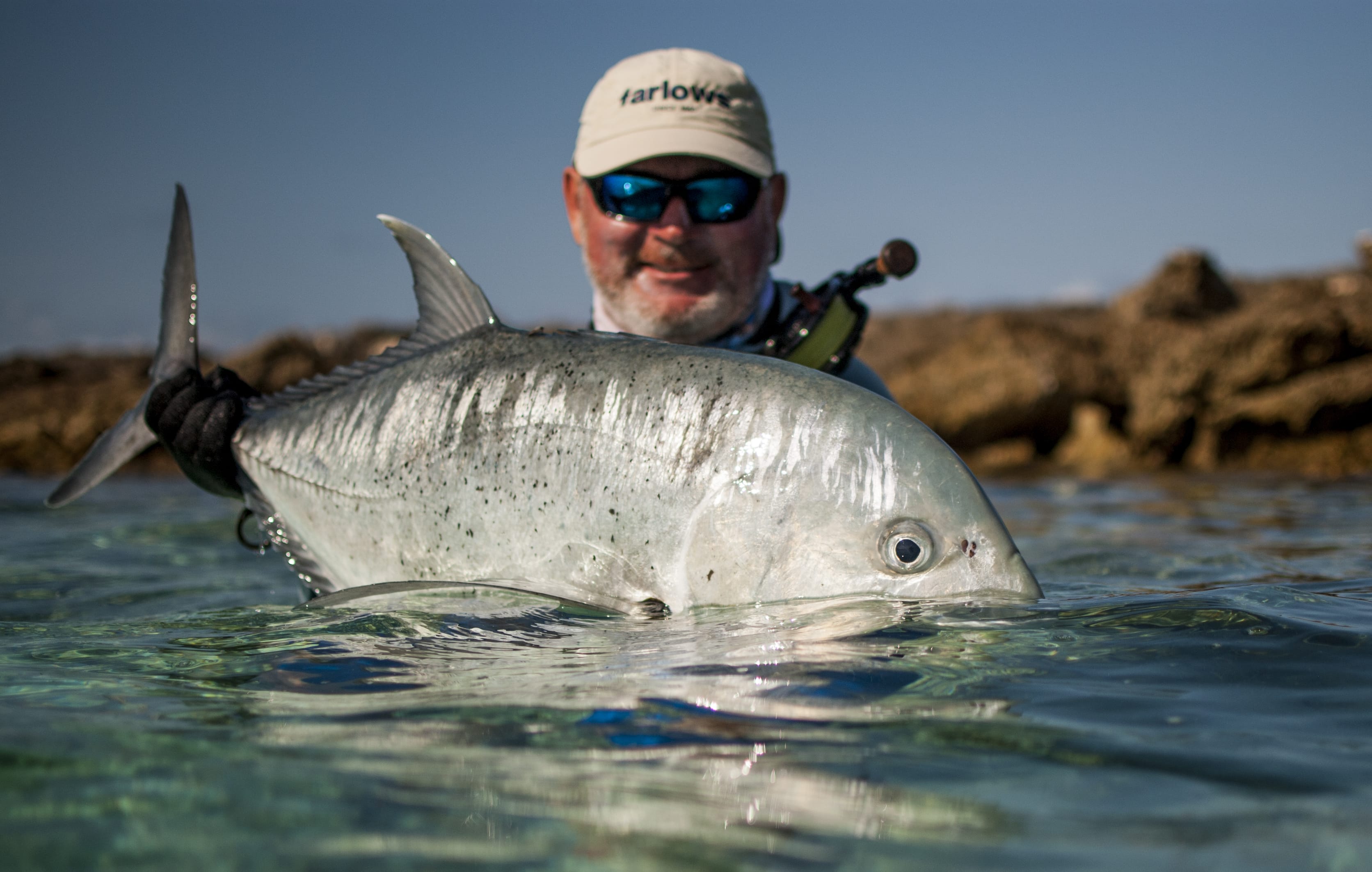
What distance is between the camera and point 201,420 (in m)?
3.39

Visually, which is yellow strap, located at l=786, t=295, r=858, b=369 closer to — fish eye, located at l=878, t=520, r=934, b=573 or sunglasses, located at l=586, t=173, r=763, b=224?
sunglasses, located at l=586, t=173, r=763, b=224

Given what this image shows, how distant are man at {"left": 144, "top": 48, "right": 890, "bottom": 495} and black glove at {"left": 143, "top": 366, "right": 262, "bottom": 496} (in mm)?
1426

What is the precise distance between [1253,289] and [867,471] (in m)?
32.2

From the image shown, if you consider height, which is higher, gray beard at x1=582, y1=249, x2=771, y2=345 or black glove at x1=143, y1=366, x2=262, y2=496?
gray beard at x1=582, y1=249, x2=771, y2=345

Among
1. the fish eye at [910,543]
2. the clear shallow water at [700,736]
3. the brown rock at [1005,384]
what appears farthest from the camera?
the brown rock at [1005,384]

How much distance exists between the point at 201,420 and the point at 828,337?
2.17 metres

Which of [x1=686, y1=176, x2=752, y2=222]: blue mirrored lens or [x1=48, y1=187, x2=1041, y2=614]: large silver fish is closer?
[x1=48, y1=187, x2=1041, y2=614]: large silver fish

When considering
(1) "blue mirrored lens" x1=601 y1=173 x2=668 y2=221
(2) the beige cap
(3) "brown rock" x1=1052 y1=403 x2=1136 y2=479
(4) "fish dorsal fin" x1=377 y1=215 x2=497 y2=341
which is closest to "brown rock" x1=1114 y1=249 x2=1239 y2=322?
(3) "brown rock" x1=1052 y1=403 x2=1136 y2=479

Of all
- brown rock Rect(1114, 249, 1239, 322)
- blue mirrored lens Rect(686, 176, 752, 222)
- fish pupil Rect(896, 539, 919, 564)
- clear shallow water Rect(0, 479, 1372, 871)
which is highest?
brown rock Rect(1114, 249, 1239, 322)

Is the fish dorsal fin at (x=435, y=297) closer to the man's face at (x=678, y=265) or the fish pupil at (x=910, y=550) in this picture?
the man's face at (x=678, y=265)

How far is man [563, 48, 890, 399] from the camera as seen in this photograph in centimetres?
390

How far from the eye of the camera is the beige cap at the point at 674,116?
3.91 meters

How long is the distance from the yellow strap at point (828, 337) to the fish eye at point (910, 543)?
53.7 inches

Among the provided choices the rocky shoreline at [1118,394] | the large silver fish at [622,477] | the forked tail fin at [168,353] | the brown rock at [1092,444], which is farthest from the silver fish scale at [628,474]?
the brown rock at [1092,444]
